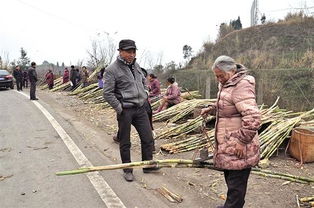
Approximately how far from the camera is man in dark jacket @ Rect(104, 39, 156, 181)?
4465mm

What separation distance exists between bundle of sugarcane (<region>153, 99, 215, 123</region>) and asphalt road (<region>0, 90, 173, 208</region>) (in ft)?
6.56

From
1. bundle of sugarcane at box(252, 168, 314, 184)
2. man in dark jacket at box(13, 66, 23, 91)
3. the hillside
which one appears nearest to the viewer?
bundle of sugarcane at box(252, 168, 314, 184)

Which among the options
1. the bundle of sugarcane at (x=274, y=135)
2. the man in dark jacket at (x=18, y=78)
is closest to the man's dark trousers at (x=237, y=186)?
the bundle of sugarcane at (x=274, y=135)

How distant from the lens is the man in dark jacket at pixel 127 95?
14.6ft

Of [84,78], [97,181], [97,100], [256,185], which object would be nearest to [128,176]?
[97,181]

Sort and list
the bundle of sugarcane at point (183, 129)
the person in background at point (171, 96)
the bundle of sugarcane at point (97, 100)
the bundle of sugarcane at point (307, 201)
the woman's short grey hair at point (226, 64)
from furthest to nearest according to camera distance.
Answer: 1. the bundle of sugarcane at point (97, 100)
2. the person in background at point (171, 96)
3. the bundle of sugarcane at point (183, 129)
4. the bundle of sugarcane at point (307, 201)
5. the woman's short grey hair at point (226, 64)

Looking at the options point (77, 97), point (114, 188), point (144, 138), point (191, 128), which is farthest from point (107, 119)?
point (77, 97)

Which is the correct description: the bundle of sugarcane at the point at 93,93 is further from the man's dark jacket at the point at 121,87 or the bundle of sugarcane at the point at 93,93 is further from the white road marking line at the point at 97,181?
the man's dark jacket at the point at 121,87

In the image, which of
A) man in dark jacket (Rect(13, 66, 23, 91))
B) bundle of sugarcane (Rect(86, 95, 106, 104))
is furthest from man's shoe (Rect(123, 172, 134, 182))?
man in dark jacket (Rect(13, 66, 23, 91))

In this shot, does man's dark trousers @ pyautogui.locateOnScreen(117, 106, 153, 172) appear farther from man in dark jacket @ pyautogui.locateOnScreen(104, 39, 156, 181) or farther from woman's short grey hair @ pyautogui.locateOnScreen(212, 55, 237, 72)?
woman's short grey hair @ pyautogui.locateOnScreen(212, 55, 237, 72)

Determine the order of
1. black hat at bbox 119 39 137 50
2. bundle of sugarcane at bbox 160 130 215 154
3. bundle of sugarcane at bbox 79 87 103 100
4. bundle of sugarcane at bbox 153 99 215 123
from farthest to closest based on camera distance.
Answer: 1. bundle of sugarcane at bbox 79 87 103 100
2. bundle of sugarcane at bbox 153 99 215 123
3. bundle of sugarcane at bbox 160 130 215 154
4. black hat at bbox 119 39 137 50

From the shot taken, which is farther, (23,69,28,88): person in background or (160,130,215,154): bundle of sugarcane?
(23,69,28,88): person in background

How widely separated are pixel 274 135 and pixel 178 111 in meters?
3.43

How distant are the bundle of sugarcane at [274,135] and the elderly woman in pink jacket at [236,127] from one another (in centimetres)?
235
